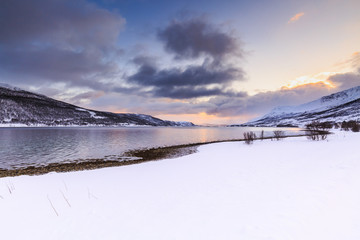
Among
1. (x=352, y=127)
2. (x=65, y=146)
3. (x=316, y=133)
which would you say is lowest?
(x=65, y=146)

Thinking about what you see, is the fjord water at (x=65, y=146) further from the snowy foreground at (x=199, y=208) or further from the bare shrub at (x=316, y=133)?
the bare shrub at (x=316, y=133)

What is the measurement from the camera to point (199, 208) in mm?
6613

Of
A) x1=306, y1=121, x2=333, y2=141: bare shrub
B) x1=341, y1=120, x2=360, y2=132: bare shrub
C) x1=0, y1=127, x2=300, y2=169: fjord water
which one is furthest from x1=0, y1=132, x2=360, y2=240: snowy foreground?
x1=341, y1=120, x2=360, y2=132: bare shrub

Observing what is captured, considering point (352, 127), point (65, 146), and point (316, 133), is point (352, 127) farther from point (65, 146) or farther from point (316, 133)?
point (65, 146)

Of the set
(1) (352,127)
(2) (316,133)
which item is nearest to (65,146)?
(2) (316,133)

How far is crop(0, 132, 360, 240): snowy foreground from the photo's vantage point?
16.4ft

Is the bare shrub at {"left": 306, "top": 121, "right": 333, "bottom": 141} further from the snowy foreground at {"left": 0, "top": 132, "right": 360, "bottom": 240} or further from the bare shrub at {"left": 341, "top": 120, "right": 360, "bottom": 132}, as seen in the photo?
the snowy foreground at {"left": 0, "top": 132, "right": 360, "bottom": 240}

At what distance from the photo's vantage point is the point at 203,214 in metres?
6.10

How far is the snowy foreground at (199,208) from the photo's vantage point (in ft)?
16.4

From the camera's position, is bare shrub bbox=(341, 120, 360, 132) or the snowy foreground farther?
bare shrub bbox=(341, 120, 360, 132)

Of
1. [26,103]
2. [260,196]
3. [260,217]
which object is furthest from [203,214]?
[26,103]

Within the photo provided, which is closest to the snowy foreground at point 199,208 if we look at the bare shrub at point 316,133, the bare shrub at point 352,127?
the bare shrub at point 316,133

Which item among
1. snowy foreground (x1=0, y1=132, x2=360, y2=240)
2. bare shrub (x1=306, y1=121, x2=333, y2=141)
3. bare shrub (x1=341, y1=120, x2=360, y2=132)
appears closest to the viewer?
snowy foreground (x1=0, y1=132, x2=360, y2=240)

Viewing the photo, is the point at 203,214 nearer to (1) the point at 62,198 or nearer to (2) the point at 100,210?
(2) the point at 100,210
